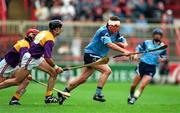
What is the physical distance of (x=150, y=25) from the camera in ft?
110

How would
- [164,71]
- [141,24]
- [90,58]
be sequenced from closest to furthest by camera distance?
[90,58] → [164,71] → [141,24]

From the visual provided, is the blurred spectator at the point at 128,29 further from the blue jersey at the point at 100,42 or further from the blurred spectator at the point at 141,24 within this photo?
the blue jersey at the point at 100,42

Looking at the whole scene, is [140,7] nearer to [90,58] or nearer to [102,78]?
[90,58]

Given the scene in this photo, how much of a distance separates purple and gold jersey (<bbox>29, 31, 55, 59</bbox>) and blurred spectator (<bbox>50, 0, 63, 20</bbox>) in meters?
15.3

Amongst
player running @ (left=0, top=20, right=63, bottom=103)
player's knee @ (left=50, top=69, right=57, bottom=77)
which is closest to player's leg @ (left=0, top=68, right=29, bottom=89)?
player running @ (left=0, top=20, right=63, bottom=103)

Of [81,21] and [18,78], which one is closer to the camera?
[18,78]

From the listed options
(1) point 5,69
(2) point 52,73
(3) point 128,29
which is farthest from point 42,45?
(3) point 128,29

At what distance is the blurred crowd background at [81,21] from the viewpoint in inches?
1241

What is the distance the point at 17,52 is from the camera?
58.0 feet

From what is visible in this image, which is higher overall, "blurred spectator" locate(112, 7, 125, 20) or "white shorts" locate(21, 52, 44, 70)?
"white shorts" locate(21, 52, 44, 70)

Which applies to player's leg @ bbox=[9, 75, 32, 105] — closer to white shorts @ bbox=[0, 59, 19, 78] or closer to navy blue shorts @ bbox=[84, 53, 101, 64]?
white shorts @ bbox=[0, 59, 19, 78]

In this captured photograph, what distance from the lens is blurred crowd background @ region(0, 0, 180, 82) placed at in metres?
31.5

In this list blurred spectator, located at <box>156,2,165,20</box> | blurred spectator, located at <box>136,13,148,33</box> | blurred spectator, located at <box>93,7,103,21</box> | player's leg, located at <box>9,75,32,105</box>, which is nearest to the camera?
player's leg, located at <box>9,75,32,105</box>

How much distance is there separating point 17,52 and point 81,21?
15689 millimetres
